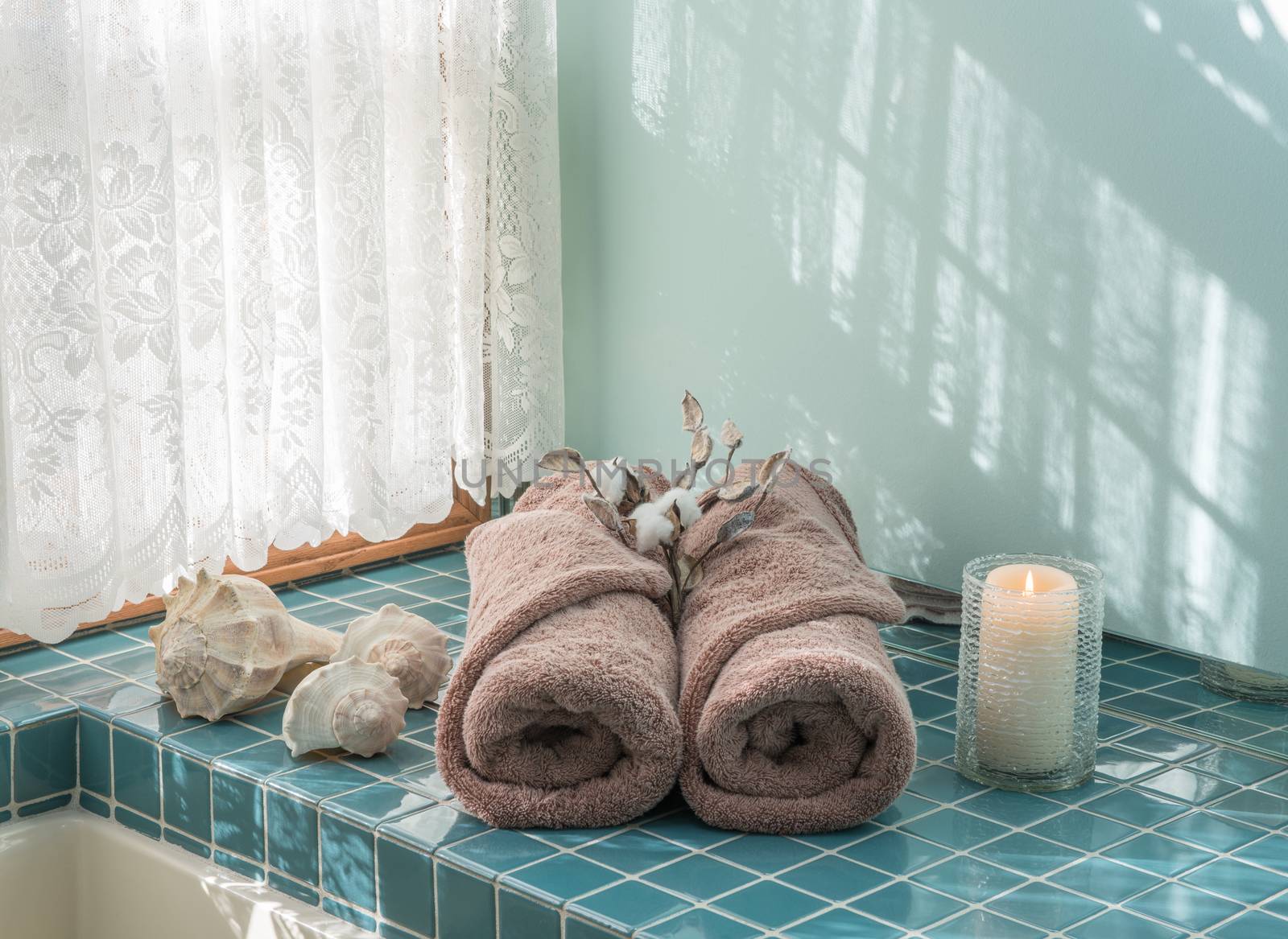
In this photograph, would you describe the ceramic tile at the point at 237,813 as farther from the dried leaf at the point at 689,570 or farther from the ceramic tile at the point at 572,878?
the dried leaf at the point at 689,570

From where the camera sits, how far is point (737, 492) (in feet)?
4.20

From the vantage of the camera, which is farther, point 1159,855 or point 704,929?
point 1159,855

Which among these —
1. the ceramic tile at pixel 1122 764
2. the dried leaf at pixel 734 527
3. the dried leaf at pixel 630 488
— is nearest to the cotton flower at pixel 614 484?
the dried leaf at pixel 630 488

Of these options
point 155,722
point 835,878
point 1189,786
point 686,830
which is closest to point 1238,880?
point 1189,786

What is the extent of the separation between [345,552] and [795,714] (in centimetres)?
81

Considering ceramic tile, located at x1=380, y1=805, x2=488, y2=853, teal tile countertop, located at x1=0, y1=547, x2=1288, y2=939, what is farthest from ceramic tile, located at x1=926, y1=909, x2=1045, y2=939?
ceramic tile, located at x1=380, y1=805, x2=488, y2=853

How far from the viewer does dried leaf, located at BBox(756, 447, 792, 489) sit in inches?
50.5

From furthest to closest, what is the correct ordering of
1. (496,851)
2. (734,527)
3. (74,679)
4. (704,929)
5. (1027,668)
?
(74,679) → (734,527) → (1027,668) → (496,851) → (704,929)

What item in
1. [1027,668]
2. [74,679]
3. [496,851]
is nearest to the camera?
[496,851]

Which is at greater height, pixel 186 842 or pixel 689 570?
pixel 689 570

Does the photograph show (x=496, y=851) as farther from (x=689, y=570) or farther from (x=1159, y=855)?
(x=1159, y=855)

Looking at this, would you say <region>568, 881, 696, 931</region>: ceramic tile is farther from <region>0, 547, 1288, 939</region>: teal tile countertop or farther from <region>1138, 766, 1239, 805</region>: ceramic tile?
<region>1138, 766, 1239, 805</region>: ceramic tile

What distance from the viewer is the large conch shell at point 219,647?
1280 millimetres

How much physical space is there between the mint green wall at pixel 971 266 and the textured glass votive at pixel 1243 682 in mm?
19
